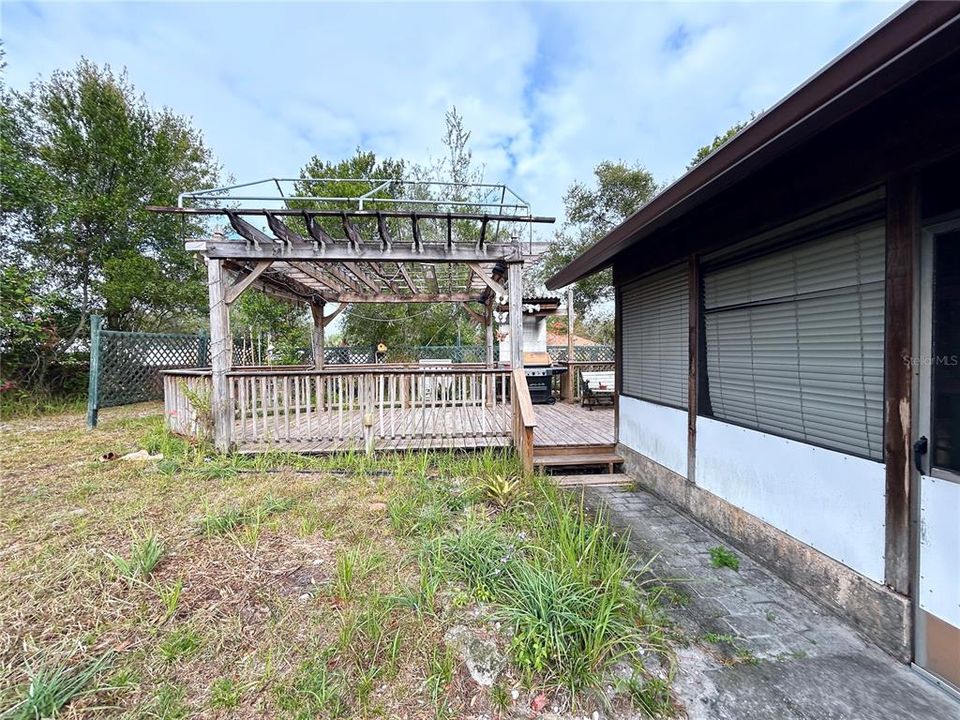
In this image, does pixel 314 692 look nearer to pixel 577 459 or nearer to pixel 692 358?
pixel 692 358

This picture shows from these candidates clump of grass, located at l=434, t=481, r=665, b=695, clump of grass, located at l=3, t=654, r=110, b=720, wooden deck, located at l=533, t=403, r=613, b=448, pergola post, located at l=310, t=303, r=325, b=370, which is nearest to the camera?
clump of grass, located at l=3, t=654, r=110, b=720

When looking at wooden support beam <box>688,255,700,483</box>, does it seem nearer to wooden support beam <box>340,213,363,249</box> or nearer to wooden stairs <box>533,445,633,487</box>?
wooden stairs <box>533,445,633,487</box>

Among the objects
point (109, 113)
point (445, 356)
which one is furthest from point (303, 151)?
point (445, 356)

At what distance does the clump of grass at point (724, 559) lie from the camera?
251cm

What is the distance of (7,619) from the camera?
6.00ft

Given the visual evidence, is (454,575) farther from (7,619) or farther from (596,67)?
(596,67)

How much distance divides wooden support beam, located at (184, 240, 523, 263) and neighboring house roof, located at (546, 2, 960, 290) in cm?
284

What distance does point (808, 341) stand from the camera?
2.27 meters

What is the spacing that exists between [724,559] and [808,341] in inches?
60.6

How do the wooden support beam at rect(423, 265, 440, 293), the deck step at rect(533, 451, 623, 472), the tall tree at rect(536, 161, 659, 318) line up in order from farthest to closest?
the tall tree at rect(536, 161, 659, 318), the wooden support beam at rect(423, 265, 440, 293), the deck step at rect(533, 451, 623, 472)

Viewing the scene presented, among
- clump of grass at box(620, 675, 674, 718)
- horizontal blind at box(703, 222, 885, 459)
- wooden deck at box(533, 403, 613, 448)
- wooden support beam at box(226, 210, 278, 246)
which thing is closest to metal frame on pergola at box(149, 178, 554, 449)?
wooden support beam at box(226, 210, 278, 246)

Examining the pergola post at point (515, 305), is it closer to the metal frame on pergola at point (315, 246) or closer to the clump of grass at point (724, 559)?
the metal frame on pergola at point (315, 246)

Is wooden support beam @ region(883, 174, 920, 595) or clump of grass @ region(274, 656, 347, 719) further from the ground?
wooden support beam @ region(883, 174, 920, 595)

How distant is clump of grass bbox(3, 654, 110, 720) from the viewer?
4.50ft
